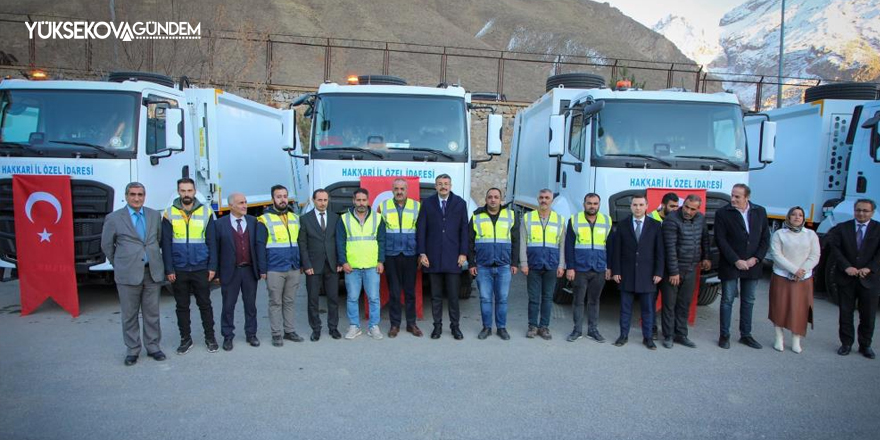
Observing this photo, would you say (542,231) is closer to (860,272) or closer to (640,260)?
(640,260)

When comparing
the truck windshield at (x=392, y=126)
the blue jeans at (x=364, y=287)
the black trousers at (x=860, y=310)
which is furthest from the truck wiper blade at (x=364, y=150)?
the black trousers at (x=860, y=310)

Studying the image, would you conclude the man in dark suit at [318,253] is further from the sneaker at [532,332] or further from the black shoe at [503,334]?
the sneaker at [532,332]

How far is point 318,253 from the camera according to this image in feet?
19.9

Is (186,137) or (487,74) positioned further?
(487,74)

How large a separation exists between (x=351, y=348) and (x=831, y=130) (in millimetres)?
8359

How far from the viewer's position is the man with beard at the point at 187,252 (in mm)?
5473

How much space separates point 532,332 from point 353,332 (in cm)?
190

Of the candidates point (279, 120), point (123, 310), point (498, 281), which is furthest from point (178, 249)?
point (279, 120)

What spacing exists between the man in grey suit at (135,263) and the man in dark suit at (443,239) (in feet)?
8.36

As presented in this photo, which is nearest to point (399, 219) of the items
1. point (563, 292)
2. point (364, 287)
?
point (364, 287)

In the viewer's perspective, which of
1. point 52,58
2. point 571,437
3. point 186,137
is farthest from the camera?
point 52,58

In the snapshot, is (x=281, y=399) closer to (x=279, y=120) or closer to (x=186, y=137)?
(x=186, y=137)

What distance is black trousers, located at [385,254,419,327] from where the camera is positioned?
6301 mm

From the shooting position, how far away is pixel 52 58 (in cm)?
3666
